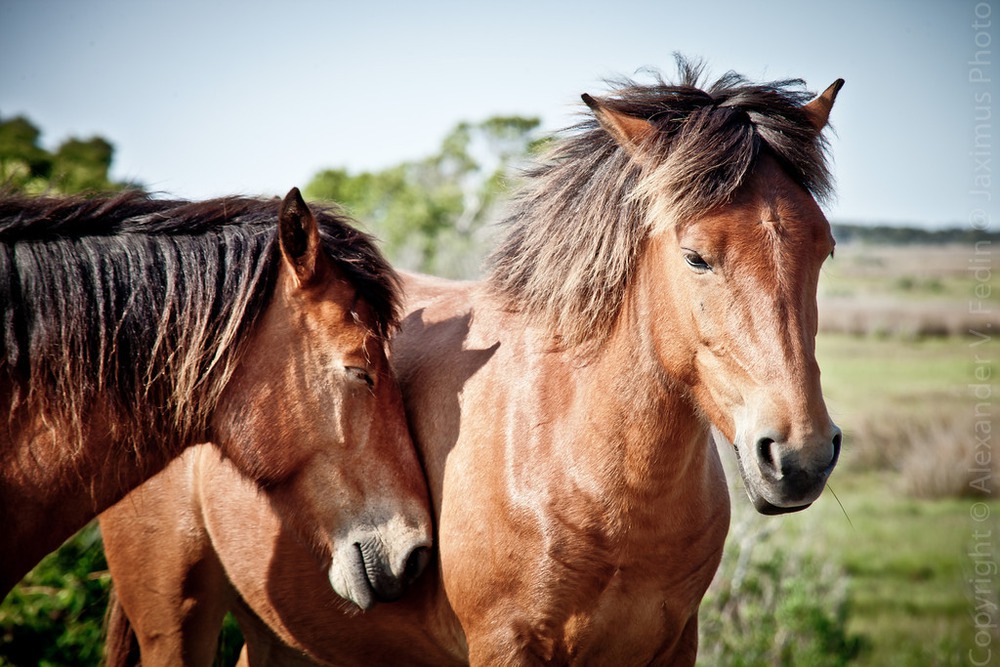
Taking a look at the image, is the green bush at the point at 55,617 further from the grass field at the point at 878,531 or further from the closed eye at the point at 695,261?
the closed eye at the point at 695,261

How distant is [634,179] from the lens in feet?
8.57

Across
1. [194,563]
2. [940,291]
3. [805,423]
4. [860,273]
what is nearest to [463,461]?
[805,423]

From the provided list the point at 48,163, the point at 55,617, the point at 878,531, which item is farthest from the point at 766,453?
the point at 878,531

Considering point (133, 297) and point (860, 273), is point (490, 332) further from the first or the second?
point (860, 273)

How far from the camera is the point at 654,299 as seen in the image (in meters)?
2.55

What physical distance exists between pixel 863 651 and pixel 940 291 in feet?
53.6

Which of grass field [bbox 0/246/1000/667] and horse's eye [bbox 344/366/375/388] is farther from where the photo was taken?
grass field [bbox 0/246/1000/667]

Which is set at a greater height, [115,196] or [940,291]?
[115,196]

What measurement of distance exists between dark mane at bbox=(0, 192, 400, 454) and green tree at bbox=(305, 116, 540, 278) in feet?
34.4

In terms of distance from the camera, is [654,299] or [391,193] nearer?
[654,299]

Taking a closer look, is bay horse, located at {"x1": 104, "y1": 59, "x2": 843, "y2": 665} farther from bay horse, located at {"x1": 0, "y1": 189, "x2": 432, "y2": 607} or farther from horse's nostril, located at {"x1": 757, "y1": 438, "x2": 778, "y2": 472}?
bay horse, located at {"x1": 0, "y1": 189, "x2": 432, "y2": 607}

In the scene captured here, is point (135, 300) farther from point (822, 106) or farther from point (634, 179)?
point (822, 106)

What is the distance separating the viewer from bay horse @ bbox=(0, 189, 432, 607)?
2.74 meters

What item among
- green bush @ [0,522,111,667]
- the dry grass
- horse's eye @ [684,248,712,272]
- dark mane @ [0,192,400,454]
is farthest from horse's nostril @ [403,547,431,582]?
the dry grass
